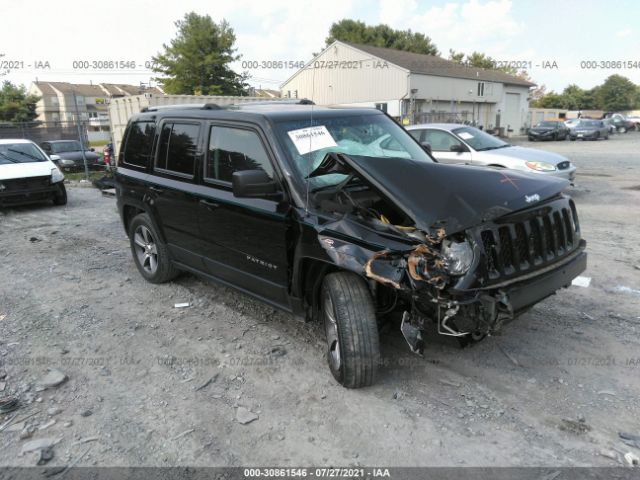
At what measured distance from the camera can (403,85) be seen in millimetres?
32656

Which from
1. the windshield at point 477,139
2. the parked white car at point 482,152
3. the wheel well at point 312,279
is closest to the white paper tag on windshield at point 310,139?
the wheel well at point 312,279

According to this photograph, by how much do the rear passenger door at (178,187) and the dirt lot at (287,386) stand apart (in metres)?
0.68

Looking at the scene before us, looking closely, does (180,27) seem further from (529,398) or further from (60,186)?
(529,398)

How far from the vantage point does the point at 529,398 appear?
10.7 ft

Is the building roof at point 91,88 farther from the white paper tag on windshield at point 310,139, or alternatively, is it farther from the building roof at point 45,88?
the white paper tag on windshield at point 310,139

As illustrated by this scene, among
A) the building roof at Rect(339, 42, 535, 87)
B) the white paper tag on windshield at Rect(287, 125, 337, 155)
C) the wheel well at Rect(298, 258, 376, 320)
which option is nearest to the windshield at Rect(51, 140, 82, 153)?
the white paper tag on windshield at Rect(287, 125, 337, 155)

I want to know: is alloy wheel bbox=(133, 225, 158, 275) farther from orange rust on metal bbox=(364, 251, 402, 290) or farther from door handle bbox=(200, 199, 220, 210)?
orange rust on metal bbox=(364, 251, 402, 290)

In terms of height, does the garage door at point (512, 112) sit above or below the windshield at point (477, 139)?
above

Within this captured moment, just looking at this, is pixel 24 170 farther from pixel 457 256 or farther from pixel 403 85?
pixel 403 85

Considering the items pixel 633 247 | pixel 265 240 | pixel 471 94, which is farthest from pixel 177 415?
pixel 471 94

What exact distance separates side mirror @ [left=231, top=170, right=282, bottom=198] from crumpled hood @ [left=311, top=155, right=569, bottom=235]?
1.11 ft

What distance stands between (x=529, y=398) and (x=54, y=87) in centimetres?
9953

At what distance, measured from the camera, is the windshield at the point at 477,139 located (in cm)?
1024

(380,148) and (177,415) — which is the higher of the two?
(380,148)
